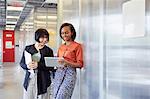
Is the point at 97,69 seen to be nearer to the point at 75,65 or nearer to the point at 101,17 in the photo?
the point at 75,65

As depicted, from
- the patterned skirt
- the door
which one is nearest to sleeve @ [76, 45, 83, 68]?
the patterned skirt

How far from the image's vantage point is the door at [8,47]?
97.8 ft

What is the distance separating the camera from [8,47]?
30.0 metres

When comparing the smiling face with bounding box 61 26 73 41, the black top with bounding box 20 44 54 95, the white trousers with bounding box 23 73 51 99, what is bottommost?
the white trousers with bounding box 23 73 51 99

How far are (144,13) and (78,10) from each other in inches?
91.8

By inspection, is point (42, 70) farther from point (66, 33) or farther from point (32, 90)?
point (66, 33)

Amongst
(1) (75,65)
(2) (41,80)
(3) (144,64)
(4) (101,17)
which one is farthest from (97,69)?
(3) (144,64)

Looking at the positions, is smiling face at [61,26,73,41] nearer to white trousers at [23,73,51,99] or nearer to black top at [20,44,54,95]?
black top at [20,44,54,95]

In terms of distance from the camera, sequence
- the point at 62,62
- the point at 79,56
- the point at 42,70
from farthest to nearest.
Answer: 1. the point at 42,70
2. the point at 79,56
3. the point at 62,62

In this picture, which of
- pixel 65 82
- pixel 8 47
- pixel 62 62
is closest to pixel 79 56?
pixel 62 62

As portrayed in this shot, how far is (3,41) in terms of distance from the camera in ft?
97.8

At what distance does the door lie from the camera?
29.8 m

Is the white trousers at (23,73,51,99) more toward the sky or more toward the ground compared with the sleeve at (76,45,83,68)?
more toward the ground

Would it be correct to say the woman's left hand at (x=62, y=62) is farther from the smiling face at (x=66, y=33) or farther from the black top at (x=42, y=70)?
the black top at (x=42, y=70)
